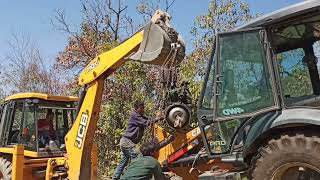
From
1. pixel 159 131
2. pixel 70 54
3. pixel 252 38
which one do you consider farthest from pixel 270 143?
pixel 70 54

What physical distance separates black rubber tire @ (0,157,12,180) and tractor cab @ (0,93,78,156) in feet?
Result: 1.10

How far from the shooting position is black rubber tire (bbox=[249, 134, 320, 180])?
15.8 ft

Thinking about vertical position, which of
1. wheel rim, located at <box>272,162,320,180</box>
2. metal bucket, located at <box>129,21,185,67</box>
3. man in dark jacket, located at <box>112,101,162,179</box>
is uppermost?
metal bucket, located at <box>129,21,185,67</box>

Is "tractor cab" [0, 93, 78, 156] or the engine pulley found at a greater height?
"tractor cab" [0, 93, 78, 156]

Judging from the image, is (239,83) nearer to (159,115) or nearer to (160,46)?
(160,46)

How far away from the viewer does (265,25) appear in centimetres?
546

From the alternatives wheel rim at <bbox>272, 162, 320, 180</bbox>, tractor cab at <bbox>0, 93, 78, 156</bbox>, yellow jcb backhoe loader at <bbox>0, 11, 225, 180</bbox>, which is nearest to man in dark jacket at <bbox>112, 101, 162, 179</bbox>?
yellow jcb backhoe loader at <bbox>0, 11, 225, 180</bbox>

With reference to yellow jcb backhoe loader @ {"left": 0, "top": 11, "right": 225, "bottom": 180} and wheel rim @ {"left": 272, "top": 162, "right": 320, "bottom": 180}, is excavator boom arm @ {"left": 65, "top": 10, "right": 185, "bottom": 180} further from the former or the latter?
wheel rim @ {"left": 272, "top": 162, "right": 320, "bottom": 180}

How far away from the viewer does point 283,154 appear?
503 cm

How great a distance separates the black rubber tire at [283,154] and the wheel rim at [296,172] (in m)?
0.04

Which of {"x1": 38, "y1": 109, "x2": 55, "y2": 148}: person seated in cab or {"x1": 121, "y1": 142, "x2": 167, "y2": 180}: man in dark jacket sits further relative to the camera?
{"x1": 38, "y1": 109, "x2": 55, "y2": 148}: person seated in cab

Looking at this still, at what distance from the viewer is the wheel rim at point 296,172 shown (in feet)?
16.1

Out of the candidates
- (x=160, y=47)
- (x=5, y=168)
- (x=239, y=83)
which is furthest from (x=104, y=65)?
(x=5, y=168)

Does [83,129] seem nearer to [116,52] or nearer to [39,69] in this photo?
[116,52]
